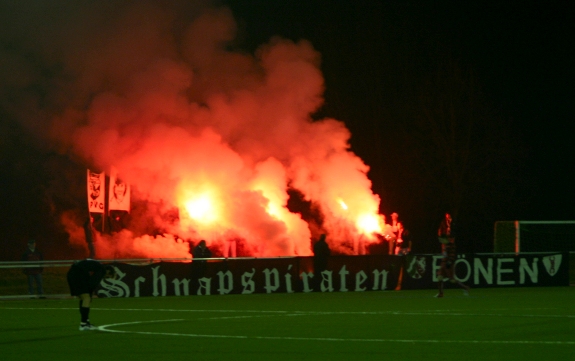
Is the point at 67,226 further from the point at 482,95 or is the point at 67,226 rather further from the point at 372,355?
the point at 372,355

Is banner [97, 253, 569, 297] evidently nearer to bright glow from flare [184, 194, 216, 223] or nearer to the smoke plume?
the smoke plume

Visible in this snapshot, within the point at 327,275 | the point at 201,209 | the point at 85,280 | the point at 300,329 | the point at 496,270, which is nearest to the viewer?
the point at 300,329

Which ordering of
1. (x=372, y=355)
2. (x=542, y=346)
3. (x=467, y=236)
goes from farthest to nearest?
1. (x=467, y=236)
2. (x=542, y=346)
3. (x=372, y=355)

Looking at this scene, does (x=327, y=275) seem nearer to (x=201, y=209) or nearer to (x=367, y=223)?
(x=367, y=223)

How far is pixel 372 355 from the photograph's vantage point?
10.9 m

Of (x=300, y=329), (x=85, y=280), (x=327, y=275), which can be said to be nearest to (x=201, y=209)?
(x=327, y=275)

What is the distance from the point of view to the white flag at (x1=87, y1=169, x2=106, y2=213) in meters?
32.4

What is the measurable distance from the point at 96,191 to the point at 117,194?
6.01 ft

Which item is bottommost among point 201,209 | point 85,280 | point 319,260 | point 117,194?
point 319,260

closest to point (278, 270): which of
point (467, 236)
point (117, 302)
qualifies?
point (117, 302)

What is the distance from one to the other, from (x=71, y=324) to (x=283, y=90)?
22.1m

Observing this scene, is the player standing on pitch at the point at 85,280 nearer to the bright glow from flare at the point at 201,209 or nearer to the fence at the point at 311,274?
the fence at the point at 311,274

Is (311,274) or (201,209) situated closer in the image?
(311,274)

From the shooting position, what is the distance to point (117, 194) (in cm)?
3462
